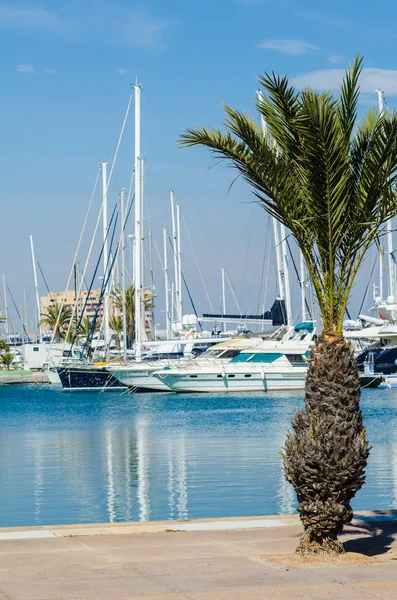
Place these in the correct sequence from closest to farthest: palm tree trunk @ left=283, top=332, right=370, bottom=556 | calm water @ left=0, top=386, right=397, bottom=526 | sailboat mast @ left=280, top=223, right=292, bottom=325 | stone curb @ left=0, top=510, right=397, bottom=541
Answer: palm tree trunk @ left=283, top=332, right=370, bottom=556 < stone curb @ left=0, top=510, right=397, bottom=541 < calm water @ left=0, top=386, right=397, bottom=526 < sailboat mast @ left=280, top=223, right=292, bottom=325

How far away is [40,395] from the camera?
66125 mm

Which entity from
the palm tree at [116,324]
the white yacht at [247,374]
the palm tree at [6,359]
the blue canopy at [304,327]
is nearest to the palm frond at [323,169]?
the white yacht at [247,374]

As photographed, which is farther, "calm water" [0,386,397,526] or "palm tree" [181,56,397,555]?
"calm water" [0,386,397,526]

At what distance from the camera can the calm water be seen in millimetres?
16859

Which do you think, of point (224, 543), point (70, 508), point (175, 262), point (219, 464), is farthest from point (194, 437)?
point (175, 262)

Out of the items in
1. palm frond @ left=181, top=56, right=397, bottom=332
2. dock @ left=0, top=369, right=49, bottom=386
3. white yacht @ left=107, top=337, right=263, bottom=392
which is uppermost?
palm frond @ left=181, top=56, right=397, bottom=332

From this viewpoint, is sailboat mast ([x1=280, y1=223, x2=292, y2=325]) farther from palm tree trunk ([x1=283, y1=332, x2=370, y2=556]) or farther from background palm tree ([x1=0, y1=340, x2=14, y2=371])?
palm tree trunk ([x1=283, y1=332, x2=370, y2=556])

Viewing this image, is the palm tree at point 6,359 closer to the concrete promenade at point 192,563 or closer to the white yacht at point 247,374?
the white yacht at point 247,374

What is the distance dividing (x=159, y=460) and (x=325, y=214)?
52.5 ft

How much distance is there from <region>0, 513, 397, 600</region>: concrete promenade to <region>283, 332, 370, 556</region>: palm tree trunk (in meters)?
0.35

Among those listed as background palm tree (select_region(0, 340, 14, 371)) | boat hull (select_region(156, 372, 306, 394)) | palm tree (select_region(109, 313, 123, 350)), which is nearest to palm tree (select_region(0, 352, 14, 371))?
background palm tree (select_region(0, 340, 14, 371))

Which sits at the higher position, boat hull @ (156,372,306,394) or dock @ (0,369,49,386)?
boat hull @ (156,372,306,394)

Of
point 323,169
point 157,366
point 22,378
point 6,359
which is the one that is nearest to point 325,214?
point 323,169

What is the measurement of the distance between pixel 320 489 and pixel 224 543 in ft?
4.68
